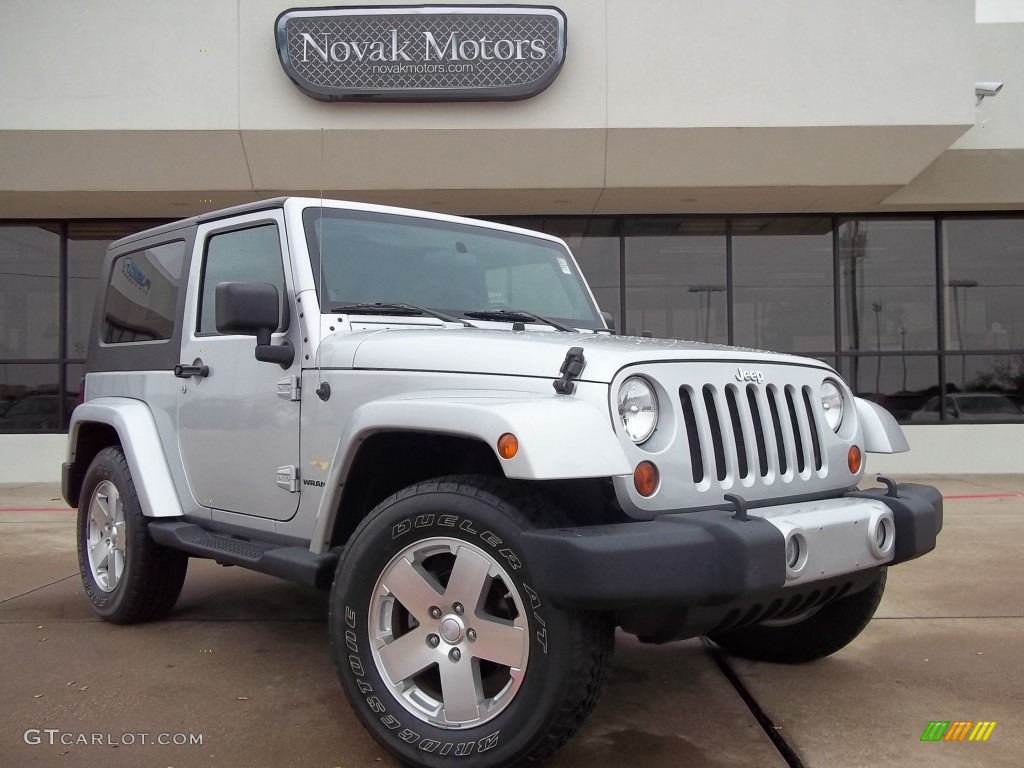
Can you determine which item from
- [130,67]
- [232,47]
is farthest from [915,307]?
[130,67]

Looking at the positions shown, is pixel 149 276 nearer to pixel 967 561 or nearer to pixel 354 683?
pixel 354 683

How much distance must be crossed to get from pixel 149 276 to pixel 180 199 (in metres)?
6.54

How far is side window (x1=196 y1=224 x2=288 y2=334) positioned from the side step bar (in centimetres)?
90

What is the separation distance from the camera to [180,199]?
1077cm

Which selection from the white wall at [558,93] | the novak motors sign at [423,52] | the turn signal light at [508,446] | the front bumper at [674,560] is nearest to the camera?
the front bumper at [674,560]

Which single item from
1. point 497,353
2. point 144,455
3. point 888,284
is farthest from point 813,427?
point 888,284

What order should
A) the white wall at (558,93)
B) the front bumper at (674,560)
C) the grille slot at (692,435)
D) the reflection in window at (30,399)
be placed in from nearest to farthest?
the front bumper at (674,560) → the grille slot at (692,435) → the white wall at (558,93) → the reflection in window at (30,399)

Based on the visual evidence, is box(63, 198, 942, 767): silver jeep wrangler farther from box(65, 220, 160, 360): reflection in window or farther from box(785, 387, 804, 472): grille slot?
box(65, 220, 160, 360): reflection in window

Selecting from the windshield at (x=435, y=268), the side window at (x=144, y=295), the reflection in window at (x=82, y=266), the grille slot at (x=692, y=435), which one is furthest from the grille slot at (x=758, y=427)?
the reflection in window at (x=82, y=266)

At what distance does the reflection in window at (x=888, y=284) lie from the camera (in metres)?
12.2

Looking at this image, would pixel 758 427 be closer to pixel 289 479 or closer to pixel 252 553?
pixel 289 479

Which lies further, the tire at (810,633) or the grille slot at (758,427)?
the tire at (810,633)

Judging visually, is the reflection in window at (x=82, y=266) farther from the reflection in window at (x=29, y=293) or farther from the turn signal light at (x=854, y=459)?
the turn signal light at (x=854, y=459)

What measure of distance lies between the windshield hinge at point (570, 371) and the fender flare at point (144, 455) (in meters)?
2.31
